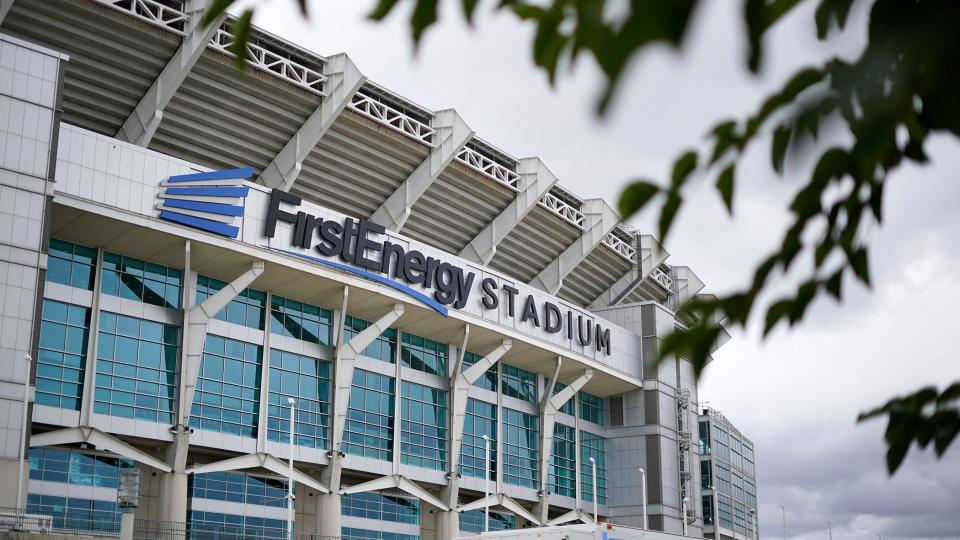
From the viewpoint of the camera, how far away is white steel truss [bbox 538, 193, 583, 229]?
61031 mm

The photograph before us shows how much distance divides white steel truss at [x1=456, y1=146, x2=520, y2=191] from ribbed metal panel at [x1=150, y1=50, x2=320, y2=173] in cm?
906

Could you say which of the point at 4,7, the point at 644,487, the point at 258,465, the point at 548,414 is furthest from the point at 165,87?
the point at 644,487

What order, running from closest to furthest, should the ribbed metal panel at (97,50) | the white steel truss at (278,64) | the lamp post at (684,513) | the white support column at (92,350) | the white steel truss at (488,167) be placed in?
the white support column at (92,350) < the ribbed metal panel at (97,50) < the white steel truss at (278,64) < the white steel truss at (488,167) < the lamp post at (684,513)

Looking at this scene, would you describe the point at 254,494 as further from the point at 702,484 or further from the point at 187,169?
the point at 702,484

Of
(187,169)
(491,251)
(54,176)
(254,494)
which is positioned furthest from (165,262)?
(491,251)

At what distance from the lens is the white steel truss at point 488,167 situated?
56.6 meters

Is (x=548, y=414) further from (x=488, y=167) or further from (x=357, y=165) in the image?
(x=357, y=165)

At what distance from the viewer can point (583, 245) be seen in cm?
6372

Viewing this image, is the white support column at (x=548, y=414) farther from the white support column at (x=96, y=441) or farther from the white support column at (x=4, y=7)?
the white support column at (x=4, y=7)

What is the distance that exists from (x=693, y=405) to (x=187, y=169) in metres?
38.7

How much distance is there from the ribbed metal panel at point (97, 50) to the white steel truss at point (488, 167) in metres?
15.8

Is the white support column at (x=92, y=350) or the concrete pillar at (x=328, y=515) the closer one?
the white support column at (x=92, y=350)

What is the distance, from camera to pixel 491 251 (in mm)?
59875

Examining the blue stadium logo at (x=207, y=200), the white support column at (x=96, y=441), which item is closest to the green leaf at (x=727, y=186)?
the white support column at (x=96, y=441)
